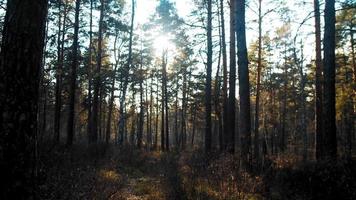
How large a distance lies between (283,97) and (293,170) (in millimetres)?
30318

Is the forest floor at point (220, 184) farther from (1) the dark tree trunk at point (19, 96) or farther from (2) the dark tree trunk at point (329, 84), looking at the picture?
(1) the dark tree trunk at point (19, 96)

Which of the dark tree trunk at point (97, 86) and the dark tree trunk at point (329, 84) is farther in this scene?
the dark tree trunk at point (97, 86)

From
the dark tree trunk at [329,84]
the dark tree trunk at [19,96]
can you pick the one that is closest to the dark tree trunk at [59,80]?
the dark tree trunk at [329,84]

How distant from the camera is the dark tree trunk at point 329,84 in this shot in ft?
35.5

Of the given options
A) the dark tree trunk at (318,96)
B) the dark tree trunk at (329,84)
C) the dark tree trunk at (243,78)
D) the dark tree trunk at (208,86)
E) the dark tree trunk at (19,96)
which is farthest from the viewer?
the dark tree trunk at (208,86)

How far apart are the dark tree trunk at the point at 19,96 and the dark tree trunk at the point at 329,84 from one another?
9754 millimetres

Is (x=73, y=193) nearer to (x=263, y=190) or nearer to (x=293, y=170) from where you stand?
(x=263, y=190)

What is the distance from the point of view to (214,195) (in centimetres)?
686

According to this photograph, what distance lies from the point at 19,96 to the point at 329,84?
10.5 metres

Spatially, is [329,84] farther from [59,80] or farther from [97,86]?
[59,80]

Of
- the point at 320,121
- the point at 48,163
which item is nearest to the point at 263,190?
the point at 48,163

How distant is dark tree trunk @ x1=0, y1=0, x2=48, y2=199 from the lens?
9.54 ft

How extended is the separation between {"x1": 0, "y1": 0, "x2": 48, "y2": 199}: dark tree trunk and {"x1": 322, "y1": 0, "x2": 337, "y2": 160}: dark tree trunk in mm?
9754

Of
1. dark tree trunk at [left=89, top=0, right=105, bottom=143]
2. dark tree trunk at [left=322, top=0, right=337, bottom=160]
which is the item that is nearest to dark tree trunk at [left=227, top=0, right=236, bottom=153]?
dark tree trunk at [left=322, top=0, right=337, bottom=160]
